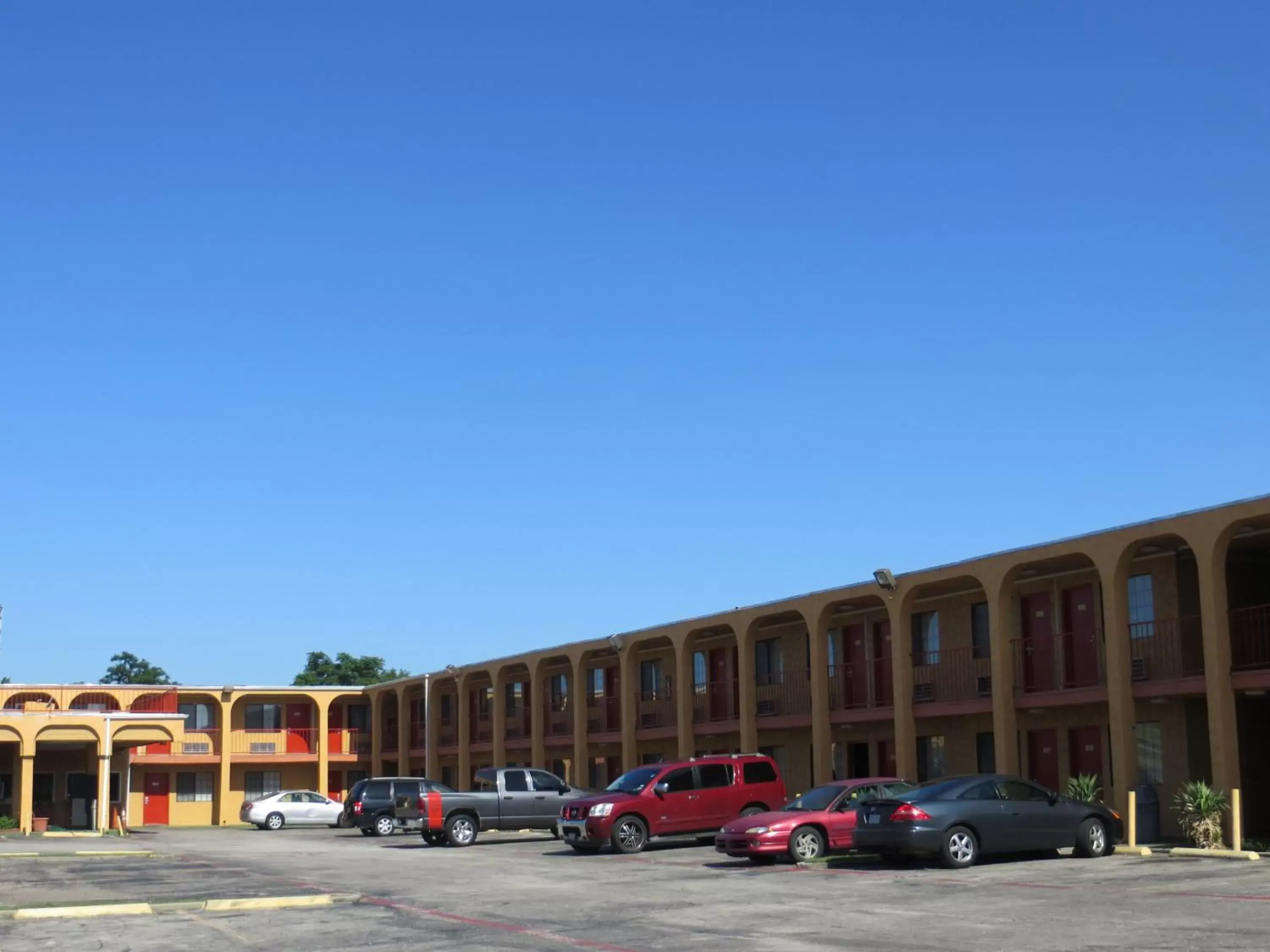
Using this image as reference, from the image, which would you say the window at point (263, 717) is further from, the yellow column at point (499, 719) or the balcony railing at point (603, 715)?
the balcony railing at point (603, 715)

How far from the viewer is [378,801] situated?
40500 millimetres

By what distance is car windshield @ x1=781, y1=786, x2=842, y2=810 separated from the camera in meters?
23.7

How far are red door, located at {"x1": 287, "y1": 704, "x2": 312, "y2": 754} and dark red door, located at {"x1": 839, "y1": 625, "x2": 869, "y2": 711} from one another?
98.3 feet

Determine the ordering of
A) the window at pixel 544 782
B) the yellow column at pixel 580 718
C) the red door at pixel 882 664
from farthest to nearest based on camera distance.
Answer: the yellow column at pixel 580 718 → the red door at pixel 882 664 → the window at pixel 544 782

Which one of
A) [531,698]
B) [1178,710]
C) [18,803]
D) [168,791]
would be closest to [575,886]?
[1178,710]

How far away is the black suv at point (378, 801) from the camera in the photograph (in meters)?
40.2

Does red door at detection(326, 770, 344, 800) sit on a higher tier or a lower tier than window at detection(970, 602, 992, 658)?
lower

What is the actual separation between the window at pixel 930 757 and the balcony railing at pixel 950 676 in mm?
1296

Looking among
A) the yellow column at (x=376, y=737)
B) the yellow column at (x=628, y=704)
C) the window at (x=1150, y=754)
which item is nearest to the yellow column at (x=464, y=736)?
the yellow column at (x=376, y=737)

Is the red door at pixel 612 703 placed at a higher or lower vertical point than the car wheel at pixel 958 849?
higher

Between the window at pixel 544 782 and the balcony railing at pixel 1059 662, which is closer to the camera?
the balcony railing at pixel 1059 662

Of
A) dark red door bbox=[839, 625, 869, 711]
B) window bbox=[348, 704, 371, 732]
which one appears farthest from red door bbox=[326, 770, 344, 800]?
dark red door bbox=[839, 625, 869, 711]

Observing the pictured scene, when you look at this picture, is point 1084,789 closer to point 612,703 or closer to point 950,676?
point 950,676

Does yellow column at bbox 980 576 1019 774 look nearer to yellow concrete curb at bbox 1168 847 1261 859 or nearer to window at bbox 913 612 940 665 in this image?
window at bbox 913 612 940 665
